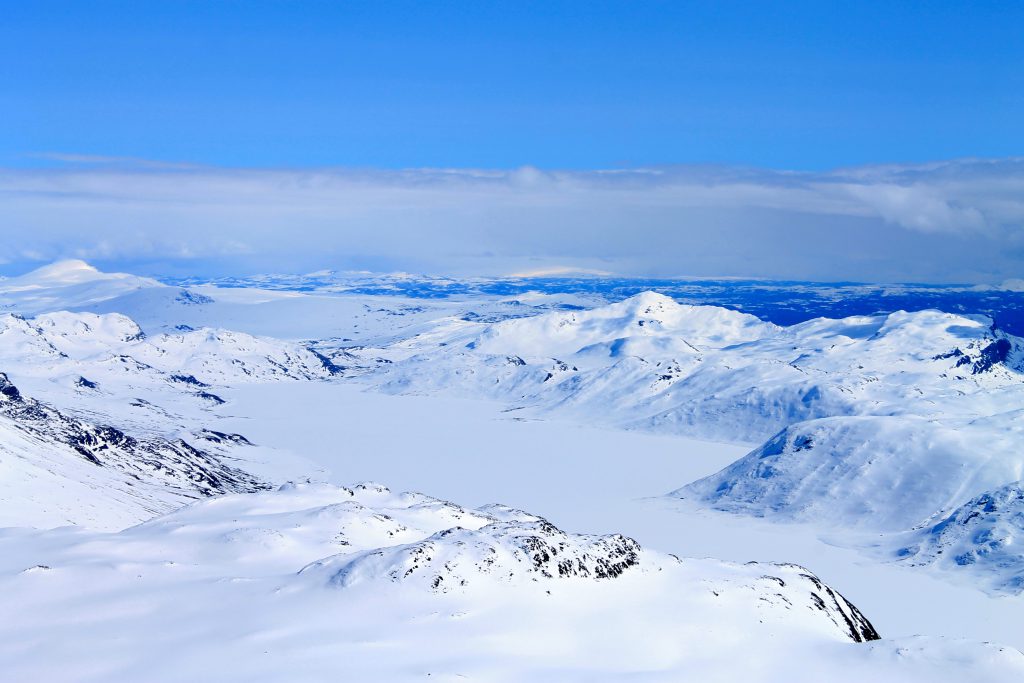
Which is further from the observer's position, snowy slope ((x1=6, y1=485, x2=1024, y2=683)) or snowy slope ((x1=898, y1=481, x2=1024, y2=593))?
snowy slope ((x1=898, y1=481, x2=1024, y2=593))

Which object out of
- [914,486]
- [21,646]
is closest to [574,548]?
[21,646]

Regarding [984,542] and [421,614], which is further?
[984,542]

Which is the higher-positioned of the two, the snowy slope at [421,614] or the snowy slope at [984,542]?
the snowy slope at [421,614]

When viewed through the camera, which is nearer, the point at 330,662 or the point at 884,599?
the point at 330,662

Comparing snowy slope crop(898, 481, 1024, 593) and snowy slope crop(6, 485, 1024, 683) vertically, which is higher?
snowy slope crop(6, 485, 1024, 683)

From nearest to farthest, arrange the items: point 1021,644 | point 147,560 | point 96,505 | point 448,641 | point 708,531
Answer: point 448,641
point 147,560
point 1021,644
point 96,505
point 708,531

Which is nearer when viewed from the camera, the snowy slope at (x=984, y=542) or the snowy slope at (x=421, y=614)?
the snowy slope at (x=421, y=614)

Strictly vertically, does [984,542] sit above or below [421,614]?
below

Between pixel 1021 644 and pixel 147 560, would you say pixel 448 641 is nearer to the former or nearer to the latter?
pixel 147 560
